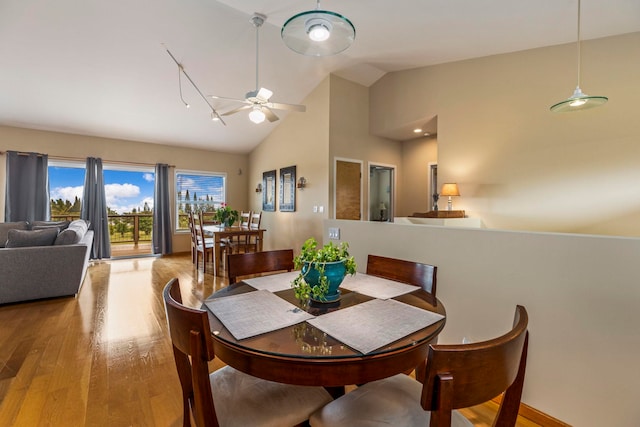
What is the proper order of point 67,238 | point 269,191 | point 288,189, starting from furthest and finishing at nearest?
point 269,191, point 288,189, point 67,238

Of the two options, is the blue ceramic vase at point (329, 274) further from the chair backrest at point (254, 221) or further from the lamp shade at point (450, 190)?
the chair backrest at point (254, 221)

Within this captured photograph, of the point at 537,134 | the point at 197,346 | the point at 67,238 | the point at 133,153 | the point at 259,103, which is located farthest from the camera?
the point at 133,153

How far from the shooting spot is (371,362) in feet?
2.99

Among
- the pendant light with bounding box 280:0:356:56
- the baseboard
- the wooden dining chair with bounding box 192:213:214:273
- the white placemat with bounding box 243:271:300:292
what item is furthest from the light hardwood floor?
the pendant light with bounding box 280:0:356:56

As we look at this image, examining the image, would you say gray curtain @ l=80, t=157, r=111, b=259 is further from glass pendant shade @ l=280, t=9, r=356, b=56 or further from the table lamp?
the table lamp

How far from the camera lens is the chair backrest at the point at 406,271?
65.5 inches

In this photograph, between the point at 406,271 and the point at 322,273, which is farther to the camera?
the point at 406,271

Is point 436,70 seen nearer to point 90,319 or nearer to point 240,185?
point 240,185

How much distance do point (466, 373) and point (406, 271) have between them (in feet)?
3.63

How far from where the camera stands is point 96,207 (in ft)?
18.9

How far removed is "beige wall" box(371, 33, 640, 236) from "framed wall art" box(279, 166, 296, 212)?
7.20 feet

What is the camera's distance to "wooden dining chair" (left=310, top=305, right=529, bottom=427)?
0.68 m

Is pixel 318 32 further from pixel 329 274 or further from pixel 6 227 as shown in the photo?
pixel 6 227

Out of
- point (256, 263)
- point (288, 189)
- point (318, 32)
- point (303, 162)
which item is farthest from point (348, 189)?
point (318, 32)
